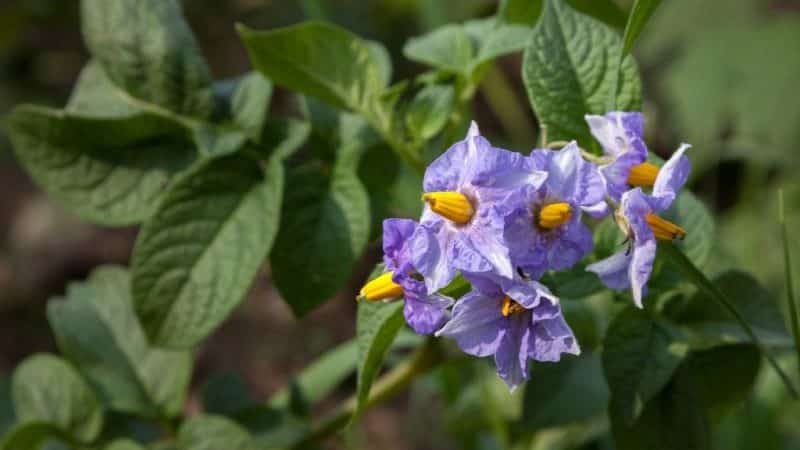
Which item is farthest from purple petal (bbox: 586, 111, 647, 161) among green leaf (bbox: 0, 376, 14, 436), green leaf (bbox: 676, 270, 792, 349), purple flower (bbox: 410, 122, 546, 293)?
green leaf (bbox: 0, 376, 14, 436)

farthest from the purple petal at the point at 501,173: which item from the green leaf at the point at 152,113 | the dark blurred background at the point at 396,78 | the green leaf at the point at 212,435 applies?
the dark blurred background at the point at 396,78

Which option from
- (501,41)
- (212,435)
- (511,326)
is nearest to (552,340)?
(511,326)

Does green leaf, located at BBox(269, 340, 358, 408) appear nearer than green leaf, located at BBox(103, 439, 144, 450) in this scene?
No

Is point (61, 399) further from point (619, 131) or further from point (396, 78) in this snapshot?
point (396, 78)

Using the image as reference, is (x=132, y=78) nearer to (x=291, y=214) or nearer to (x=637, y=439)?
(x=291, y=214)

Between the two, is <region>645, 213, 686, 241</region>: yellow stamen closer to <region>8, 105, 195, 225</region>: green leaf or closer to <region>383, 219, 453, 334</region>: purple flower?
<region>383, 219, 453, 334</region>: purple flower

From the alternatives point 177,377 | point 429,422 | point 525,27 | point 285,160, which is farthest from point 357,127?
point 429,422

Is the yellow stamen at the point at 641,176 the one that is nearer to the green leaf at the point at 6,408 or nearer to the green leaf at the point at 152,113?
the green leaf at the point at 152,113
